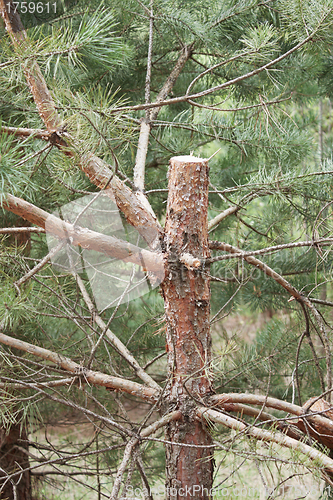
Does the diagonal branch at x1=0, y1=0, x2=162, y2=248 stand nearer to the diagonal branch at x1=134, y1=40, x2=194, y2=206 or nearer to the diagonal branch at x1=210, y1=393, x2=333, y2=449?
the diagonal branch at x1=134, y1=40, x2=194, y2=206

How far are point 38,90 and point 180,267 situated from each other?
46 cm

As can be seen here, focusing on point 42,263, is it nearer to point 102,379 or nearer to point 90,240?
point 90,240

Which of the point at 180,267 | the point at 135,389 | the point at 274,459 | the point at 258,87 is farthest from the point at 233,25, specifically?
the point at 274,459

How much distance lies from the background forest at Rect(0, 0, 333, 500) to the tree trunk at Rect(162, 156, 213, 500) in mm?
13

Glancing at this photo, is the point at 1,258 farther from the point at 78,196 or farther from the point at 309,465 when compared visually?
the point at 309,465

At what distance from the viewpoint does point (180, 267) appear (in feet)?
2.94

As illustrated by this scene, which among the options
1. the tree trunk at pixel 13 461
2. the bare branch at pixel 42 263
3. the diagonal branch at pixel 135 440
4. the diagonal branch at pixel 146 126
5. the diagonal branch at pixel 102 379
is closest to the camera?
the diagonal branch at pixel 135 440

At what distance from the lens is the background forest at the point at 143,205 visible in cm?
79

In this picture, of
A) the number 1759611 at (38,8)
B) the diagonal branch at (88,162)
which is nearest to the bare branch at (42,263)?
the diagonal branch at (88,162)

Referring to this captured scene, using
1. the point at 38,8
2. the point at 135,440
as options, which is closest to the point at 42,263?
the point at 135,440

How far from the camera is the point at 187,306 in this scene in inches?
35.3

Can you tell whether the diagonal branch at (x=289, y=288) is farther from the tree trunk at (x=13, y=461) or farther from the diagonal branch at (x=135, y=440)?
the tree trunk at (x=13, y=461)

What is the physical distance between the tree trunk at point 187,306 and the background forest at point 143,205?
1 centimetres

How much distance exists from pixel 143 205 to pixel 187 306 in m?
0.24
